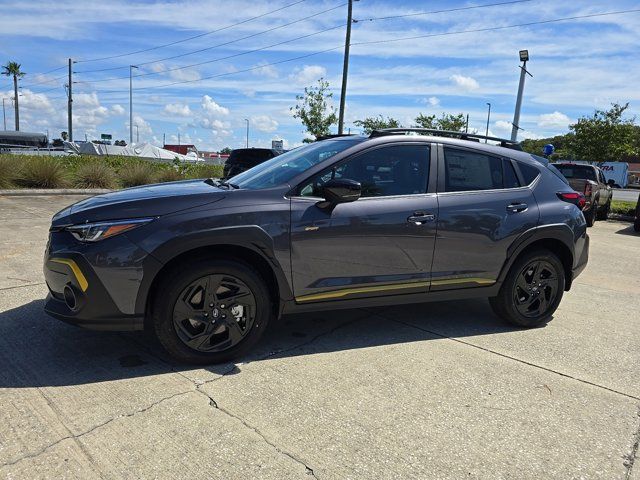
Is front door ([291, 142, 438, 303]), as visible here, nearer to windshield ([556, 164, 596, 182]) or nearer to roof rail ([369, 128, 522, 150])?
roof rail ([369, 128, 522, 150])

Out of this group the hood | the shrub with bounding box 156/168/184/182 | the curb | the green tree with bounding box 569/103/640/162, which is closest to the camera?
the hood

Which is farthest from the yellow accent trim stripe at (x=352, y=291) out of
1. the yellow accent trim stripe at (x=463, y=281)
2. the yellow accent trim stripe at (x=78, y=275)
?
the yellow accent trim stripe at (x=78, y=275)

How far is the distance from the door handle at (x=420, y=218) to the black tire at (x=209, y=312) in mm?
1286

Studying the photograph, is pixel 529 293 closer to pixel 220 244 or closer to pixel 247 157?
pixel 220 244

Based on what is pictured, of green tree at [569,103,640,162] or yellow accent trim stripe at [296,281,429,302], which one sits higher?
green tree at [569,103,640,162]

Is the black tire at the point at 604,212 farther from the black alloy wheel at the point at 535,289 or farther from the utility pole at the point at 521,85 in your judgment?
the black alloy wheel at the point at 535,289

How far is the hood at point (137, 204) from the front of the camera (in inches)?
132

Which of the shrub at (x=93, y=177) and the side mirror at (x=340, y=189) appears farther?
the shrub at (x=93, y=177)

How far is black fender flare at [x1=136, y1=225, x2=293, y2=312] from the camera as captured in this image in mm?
3311

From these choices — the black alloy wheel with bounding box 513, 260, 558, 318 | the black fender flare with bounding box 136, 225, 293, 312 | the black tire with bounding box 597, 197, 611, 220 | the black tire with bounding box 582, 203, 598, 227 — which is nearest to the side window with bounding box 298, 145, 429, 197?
the black fender flare with bounding box 136, 225, 293, 312

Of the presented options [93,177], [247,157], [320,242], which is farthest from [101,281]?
[93,177]

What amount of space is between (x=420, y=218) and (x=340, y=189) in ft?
2.62

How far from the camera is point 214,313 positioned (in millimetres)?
3516

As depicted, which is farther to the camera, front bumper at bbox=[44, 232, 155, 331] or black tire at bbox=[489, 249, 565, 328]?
black tire at bbox=[489, 249, 565, 328]
